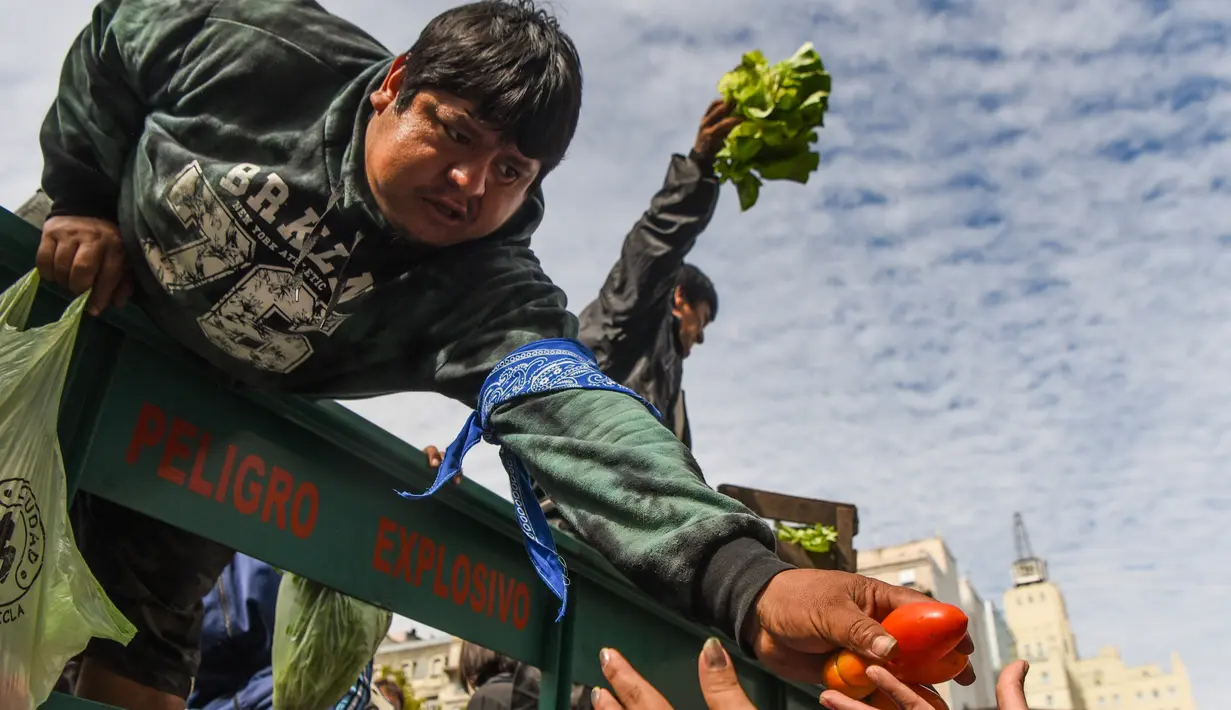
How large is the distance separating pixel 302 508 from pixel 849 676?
1.30 meters

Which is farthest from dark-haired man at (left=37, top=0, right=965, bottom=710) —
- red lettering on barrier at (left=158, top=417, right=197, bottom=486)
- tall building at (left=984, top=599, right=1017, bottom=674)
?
tall building at (left=984, top=599, right=1017, bottom=674)

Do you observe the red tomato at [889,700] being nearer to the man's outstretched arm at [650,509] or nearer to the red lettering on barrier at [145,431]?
the man's outstretched arm at [650,509]

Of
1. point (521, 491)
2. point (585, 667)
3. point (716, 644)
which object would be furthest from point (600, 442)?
point (585, 667)

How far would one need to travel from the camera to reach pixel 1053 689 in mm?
50312

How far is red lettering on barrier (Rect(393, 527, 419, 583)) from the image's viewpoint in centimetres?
229

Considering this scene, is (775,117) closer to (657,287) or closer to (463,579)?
(657,287)

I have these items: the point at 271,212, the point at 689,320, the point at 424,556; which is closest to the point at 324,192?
the point at 271,212

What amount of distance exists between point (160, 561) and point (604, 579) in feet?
3.80

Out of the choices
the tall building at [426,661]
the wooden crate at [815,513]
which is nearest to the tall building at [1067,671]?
the tall building at [426,661]

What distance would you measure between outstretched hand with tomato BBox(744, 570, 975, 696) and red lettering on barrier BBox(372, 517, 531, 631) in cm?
121

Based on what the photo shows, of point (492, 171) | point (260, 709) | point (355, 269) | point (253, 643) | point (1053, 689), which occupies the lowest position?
point (260, 709)

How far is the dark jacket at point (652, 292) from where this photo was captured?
373 centimetres

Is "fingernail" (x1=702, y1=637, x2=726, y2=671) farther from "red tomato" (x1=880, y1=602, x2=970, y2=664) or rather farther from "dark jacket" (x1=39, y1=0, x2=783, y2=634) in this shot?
"dark jacket" (x1=39, y1=0, x2=783, y2=634)

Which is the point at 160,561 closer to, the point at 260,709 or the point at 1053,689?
the point at 260,709
